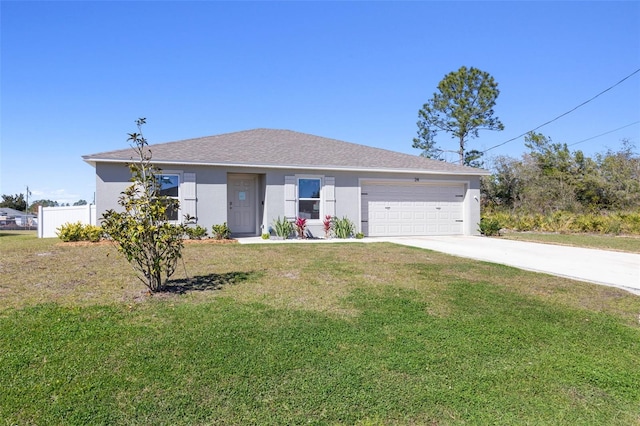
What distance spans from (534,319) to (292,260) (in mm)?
4656

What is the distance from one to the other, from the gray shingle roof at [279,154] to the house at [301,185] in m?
0.04

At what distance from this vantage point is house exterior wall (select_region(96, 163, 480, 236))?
11586 millimetres

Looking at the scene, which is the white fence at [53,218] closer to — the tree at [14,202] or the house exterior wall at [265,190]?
the house exterior wall at [265,190]

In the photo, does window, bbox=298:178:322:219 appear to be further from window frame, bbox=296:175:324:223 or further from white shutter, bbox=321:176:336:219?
white shutter, bbox=321:176:336:219

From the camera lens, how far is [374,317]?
4.08 meters

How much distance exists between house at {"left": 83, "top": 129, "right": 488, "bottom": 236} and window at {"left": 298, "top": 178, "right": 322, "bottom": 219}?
0.04m

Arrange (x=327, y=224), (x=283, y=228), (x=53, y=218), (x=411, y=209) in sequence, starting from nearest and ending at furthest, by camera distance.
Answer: (x=283, y=228) → (x=327, y=224) → (x=411, y=209) → (x=53, y=218)

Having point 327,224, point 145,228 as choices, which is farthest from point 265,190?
point 145,228

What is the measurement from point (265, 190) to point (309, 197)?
162cm

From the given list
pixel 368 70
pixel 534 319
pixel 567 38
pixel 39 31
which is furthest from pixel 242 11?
pixel 567 38

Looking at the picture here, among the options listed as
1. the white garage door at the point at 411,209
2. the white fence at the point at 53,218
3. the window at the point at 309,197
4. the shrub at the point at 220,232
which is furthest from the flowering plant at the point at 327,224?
the white fence at the point at 53,218

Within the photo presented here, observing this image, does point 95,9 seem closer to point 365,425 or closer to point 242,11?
point 242,11

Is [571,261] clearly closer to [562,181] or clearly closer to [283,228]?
[283,228]

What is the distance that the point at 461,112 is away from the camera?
2736 centimetres
